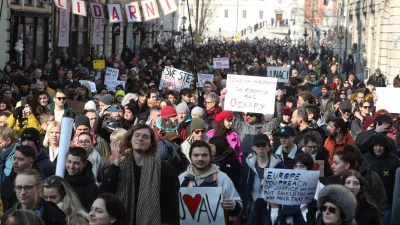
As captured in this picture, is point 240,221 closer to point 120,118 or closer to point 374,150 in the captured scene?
point 374,150

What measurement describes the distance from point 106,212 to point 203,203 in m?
1.87

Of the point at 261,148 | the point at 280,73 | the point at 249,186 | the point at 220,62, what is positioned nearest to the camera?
the point at 249,186

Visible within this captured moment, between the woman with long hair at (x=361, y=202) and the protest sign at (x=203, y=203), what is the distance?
1.00 metres

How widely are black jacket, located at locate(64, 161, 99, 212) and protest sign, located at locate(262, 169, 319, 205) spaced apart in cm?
131

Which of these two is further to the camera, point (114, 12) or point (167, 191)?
point (114, 12)

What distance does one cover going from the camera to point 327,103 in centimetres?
1920

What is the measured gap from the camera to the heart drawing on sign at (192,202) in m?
8.23

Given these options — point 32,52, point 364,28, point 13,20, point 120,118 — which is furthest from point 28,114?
point 364,28

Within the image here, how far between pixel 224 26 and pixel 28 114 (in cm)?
13050

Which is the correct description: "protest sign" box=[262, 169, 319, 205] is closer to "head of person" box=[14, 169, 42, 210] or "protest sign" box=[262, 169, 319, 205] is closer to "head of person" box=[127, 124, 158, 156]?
"head of person" box=[127, 124, 158, 156]

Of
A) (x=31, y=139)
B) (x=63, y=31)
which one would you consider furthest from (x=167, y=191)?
(x=63, y=31)

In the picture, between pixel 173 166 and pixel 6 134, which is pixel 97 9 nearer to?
pixel 6 134

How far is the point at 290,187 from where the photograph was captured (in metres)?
7.87

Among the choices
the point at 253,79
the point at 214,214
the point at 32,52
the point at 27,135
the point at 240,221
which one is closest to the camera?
the point at 214,214
